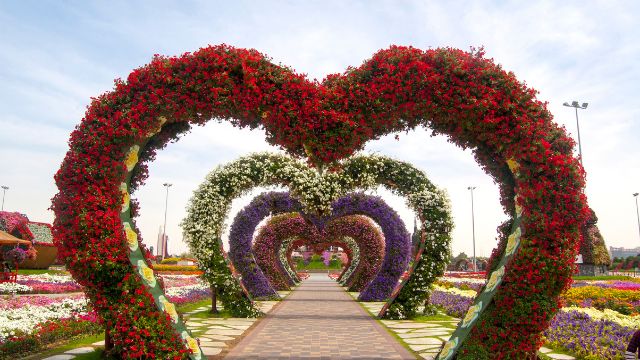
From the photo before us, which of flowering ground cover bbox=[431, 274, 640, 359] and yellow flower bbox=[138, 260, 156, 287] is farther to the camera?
flowering ground cover bbox=[431, 274, 640, 359]

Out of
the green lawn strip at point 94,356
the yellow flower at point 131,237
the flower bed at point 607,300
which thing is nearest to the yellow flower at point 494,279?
the yellow flower at point 131,237

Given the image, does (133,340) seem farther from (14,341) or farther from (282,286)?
(282,286)

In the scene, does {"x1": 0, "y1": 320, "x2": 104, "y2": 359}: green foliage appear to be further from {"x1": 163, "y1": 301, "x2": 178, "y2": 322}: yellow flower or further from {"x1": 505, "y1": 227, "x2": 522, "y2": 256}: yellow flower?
{"x1": 505, "y1": 227, "x2": 522, "y2": 256}: yellow flower

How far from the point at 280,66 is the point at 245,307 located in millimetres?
7785

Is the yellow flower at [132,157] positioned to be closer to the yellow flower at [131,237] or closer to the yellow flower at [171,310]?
the yellow flower at [131,237]

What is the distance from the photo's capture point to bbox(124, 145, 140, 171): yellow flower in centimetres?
597

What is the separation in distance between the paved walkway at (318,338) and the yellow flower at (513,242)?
8.21 ft

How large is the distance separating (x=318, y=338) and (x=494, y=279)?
14.2 ft

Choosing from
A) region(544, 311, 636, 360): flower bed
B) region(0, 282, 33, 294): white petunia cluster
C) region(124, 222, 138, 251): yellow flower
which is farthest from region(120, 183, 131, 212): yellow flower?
region(0, 282, 33, 294): white petunia cluster

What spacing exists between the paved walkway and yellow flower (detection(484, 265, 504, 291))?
2098mm

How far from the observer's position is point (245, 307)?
40.3 ft

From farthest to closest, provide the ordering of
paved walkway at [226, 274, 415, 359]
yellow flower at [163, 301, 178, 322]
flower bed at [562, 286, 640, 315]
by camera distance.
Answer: flower bed at [562, 286, 640, 315] → paved walkway at [226, 274, 415, 359] → yellow flower at [163, 301, 178, 322]

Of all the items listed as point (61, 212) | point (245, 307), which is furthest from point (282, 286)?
point (61, 212)

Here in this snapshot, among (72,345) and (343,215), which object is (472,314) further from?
(343,215)
